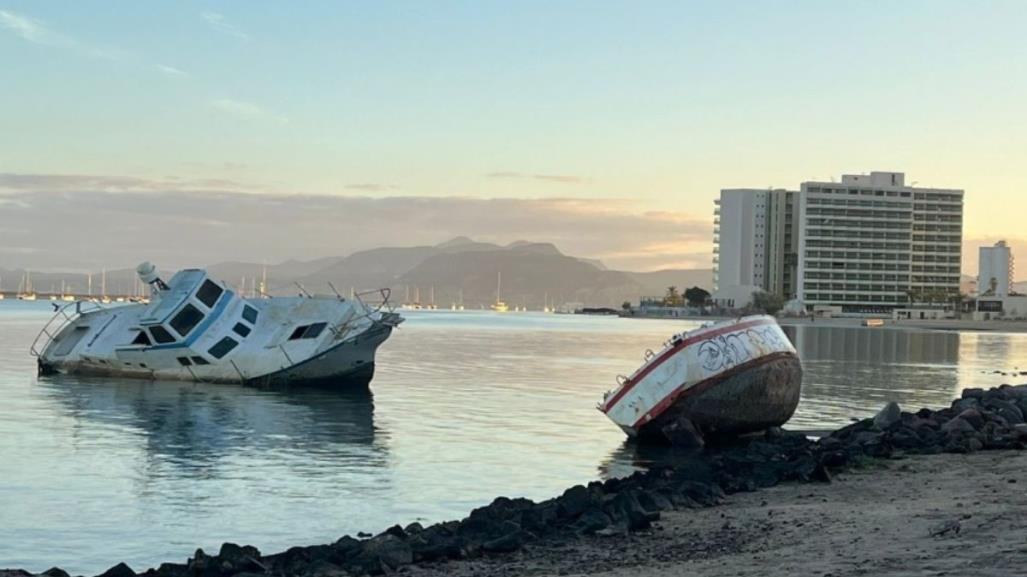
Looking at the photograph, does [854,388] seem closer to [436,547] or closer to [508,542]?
[508,542]

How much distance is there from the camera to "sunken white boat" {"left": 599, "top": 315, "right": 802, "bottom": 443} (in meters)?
26.4

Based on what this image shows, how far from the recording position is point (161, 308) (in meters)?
45.1

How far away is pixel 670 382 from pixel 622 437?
3.10m

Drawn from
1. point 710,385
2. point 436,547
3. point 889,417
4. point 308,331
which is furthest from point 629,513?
point 308,331

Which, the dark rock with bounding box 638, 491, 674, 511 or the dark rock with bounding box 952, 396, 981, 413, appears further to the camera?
the dark rock with bounding box 952, 396, 981, 413

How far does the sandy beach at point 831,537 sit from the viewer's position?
1126 centimetres

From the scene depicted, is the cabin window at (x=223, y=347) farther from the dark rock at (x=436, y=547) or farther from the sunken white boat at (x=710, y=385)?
the dark rock at (x=436, y=547)

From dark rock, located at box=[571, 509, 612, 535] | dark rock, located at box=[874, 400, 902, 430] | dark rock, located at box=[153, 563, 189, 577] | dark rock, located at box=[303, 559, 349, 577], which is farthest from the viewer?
dark rock, located at box=[874, 400, 902, 430]

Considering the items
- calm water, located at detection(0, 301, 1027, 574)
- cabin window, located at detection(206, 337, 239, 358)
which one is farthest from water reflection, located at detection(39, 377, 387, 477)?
cabin window, located at detection(206, 337, 239, 358)

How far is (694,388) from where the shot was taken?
2644 cm

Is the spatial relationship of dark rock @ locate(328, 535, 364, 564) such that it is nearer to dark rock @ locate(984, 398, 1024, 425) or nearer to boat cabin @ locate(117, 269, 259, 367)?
dark rock @ locate(984, 398, 1024, 425)

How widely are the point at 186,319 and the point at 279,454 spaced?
20.4m

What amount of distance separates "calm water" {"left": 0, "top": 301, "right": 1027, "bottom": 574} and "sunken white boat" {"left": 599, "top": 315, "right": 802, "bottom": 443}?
1.05m

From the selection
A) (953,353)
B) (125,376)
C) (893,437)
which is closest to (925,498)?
(893,437)
